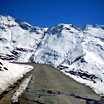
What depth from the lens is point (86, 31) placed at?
511 ft

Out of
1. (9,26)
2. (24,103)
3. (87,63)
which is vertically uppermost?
(9,26)

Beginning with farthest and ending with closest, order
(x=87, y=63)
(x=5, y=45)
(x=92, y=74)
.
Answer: (x=5, y=45) → (x=87, y=63) → (x=92, y=74)

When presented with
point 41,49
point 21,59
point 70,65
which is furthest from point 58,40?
point 70,65

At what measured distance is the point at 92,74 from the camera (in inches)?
3989

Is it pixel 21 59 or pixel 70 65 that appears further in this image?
pixel 21 59

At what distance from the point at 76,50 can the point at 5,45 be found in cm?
4886

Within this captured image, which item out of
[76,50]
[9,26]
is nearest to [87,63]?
[76,50]

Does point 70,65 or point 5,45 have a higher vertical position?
point 5,45

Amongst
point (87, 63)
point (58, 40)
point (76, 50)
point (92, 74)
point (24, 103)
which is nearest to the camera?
point (24, 103)

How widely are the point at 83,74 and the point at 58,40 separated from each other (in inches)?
1893

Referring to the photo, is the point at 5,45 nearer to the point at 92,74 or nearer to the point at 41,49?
the point at 41,49

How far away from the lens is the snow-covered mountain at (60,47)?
4400 inches

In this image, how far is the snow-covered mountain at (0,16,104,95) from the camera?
112 meters

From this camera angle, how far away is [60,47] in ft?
466
